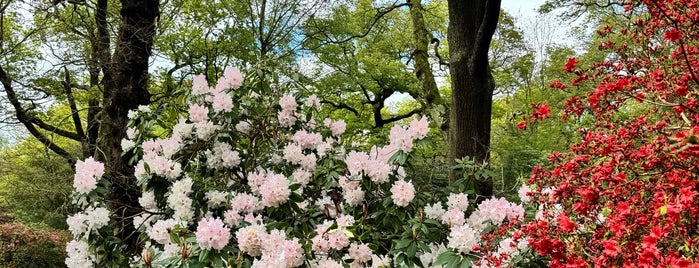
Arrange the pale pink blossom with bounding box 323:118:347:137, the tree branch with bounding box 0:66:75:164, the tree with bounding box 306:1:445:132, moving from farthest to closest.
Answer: the tree with bounding box 306:1:445:132 → the tree branch with bounding box 0:66:75:164 → the pale pink blossom with bounding box 323:118:347:137

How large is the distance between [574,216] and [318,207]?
4.27 ft

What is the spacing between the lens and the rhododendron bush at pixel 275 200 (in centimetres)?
223

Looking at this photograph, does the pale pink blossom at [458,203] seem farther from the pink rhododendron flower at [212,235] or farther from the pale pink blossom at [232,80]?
the pale pink blossom at [232,80]

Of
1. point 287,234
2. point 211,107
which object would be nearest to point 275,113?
point 211,107

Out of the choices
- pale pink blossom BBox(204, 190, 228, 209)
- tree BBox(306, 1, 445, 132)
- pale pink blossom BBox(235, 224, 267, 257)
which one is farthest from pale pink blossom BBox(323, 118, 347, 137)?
tree BBox(306, 1, 445, 132)

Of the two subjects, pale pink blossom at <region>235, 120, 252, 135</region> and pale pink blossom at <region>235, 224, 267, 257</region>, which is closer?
pale pink blossom at <region>235, 224, 267, 257</region>

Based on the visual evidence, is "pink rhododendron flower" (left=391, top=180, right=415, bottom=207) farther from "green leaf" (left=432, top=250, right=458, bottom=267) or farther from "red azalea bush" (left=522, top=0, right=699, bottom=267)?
"red azalea bush" (left=522, top=0, right=699, bottom=267)

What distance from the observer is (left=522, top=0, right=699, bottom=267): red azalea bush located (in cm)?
134

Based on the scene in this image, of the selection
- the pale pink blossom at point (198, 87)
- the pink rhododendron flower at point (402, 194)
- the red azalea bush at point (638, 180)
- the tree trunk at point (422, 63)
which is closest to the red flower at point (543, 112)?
the red azalea bush at point (638, 180)

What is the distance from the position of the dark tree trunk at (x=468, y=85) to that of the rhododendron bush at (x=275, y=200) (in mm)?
1391

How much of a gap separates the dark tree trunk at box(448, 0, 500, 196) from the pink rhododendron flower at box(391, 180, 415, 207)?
6.65 feet

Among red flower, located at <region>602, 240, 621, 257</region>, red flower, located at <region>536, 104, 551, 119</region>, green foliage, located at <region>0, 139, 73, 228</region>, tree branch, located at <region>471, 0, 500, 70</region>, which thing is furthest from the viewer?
green foliage, located at <region>0, 139, 73, 228</region>

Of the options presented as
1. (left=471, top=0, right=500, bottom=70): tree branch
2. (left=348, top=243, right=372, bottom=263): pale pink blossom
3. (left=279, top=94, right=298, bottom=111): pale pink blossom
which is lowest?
(left=348, top=243, right=372, bottom=263): pale pink blossom

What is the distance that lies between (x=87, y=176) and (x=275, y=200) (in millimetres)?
1012
